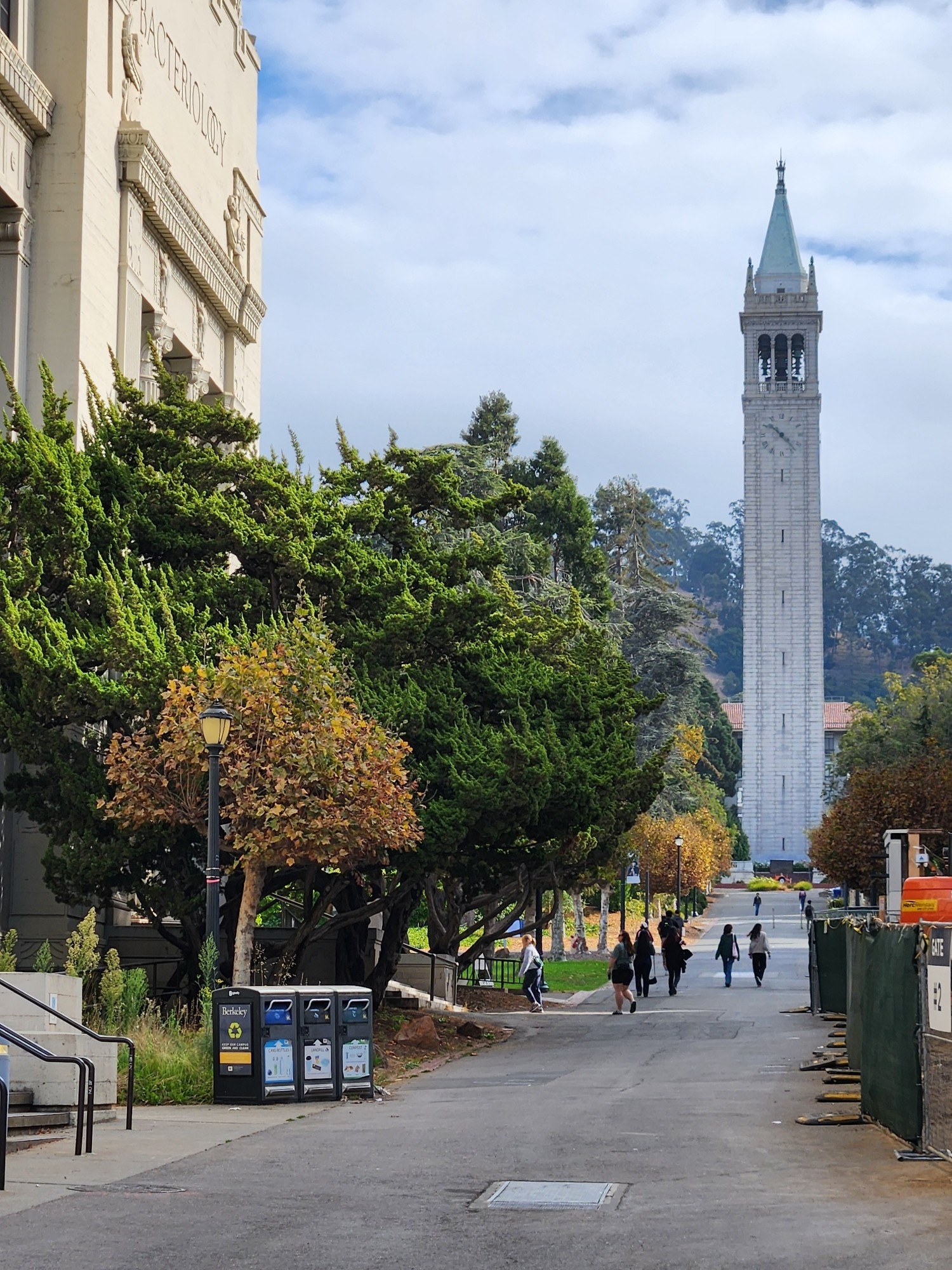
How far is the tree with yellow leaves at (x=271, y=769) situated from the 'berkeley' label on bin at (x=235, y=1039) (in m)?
4.33

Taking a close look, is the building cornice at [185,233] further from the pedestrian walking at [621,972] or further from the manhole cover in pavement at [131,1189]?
the manhole cover in pavement at [131,1189]

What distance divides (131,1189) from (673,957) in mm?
28674

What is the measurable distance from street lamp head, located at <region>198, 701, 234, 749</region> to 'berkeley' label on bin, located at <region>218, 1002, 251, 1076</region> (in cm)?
368

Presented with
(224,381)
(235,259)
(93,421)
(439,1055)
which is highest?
(235,259)

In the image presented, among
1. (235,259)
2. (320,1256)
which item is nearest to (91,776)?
(320,1256)

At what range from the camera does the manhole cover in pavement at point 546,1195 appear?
1113 centimetres

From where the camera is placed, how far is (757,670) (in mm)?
125875

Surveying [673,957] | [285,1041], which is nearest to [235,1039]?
[285,1041]

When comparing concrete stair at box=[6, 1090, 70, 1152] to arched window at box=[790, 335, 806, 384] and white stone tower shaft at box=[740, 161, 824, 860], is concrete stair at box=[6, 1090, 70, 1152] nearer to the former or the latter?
white stone tower shaft at box=[740, 161, 824, 860]

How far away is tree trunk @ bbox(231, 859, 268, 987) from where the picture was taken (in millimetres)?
22578

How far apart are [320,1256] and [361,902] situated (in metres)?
20.1

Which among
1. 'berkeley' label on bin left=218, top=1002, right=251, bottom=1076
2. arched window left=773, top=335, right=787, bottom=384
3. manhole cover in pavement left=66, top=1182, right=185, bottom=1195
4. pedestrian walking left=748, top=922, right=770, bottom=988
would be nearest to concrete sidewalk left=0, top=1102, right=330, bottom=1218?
manhole cover in pavement left=66, top=1182, right=185, bottom=1195

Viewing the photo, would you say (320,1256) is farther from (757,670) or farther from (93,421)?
(757,670)

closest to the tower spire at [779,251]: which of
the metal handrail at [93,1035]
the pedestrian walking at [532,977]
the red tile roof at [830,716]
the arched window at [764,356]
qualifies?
the arched window at [764,356]
